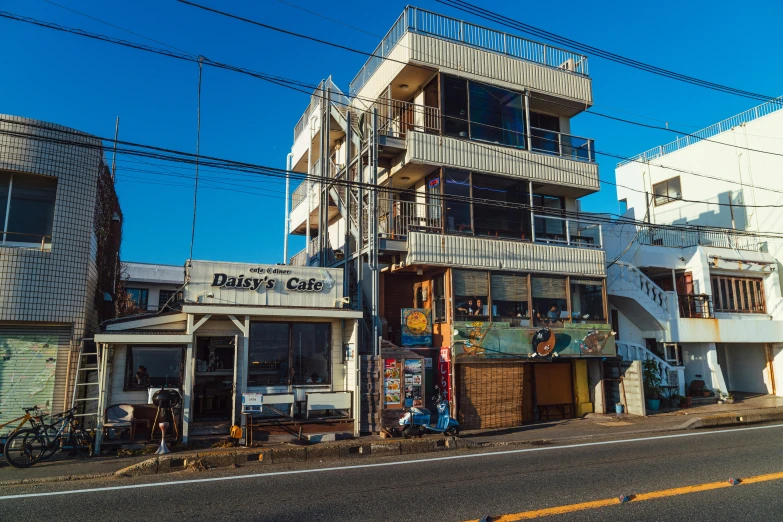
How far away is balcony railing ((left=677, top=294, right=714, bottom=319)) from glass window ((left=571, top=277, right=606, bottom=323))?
5263mm

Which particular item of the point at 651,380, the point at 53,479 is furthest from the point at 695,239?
the point at 53,479

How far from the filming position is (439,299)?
1758 centimetres

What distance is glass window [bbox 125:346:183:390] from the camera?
1316 centimetres

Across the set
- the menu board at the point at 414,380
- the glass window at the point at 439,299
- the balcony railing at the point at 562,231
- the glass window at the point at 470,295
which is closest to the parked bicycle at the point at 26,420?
the menu board at the point at 414,380

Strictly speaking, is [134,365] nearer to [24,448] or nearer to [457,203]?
[24,448]

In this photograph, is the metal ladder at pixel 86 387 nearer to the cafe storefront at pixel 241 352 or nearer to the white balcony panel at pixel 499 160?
the cafe storefront at pixel 241 352

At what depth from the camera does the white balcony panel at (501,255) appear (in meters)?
16.8

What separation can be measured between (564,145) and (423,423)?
40.2 feet

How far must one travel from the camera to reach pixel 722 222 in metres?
28.1

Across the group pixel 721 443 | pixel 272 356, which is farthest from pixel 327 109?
pixel 721 443

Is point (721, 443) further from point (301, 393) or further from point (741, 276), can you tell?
point (741, 276)

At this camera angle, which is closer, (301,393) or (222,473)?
(222,473)

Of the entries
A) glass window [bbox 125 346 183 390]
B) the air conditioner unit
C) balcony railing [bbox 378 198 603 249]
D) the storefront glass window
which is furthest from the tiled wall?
the air conditioner unit

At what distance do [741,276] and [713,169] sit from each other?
6626 millimetres
